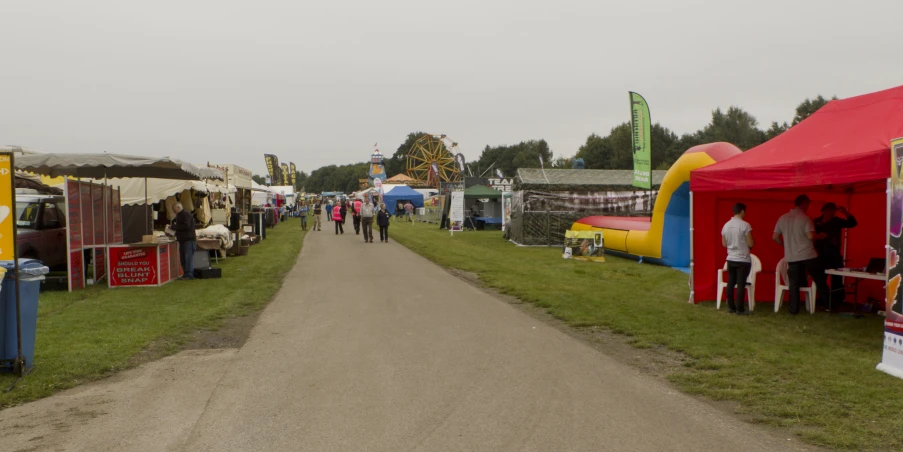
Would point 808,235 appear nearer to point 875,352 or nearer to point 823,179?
point 823,179

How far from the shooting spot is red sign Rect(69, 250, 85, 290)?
12.7 m

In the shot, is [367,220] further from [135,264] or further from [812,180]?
[812,180]

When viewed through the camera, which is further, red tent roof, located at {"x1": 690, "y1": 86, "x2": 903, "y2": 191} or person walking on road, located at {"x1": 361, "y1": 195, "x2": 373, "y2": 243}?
person walking on road, located at {"x1": 361, "y1": 195, "x2": 373, "y2": 243}

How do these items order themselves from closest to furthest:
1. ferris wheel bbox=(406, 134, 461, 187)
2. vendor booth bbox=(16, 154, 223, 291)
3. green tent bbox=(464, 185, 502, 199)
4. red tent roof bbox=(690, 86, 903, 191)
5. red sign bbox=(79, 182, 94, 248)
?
red tent roof bbox=(690, 86, 903, 191) < vendor booth bbox=(16, 154, 223, 291) < red sign bbox=(79, 182, 94, 248) < green tent bbox=(464, 185, 502, 199) < ferris wheel bbox=(406, 134, 461, 187)

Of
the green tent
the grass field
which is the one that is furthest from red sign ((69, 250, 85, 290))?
→ the green tent

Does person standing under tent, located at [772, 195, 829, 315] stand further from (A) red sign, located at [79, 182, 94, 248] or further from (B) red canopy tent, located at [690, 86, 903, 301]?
(A) red sign, located at [79, 182, 94, 248]

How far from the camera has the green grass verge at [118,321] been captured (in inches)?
264

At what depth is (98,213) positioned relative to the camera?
13922mm

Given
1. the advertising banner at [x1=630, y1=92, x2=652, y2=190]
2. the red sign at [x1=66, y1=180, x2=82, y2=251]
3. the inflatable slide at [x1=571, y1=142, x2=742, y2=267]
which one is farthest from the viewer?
the advertising banner at [x1=630, y1=92, x2=652, y2=190]

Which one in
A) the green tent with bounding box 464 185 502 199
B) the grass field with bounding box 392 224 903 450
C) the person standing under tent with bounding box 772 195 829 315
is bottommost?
the grass field with bounding box 392 224 903 450

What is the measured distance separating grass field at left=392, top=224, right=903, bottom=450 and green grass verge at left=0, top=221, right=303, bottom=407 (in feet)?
16.5

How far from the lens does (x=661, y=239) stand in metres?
17.3

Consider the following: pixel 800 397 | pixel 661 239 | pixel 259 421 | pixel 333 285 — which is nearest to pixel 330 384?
pixel 259 421

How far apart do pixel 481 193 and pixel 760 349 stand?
29.0 m
